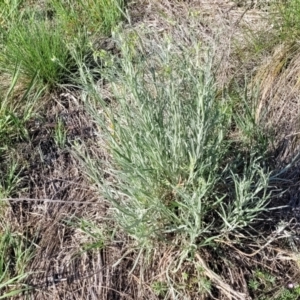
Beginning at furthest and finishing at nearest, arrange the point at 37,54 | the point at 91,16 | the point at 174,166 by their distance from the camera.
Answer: the point at 91,16 → the point at 37,54 → the point at 174,166

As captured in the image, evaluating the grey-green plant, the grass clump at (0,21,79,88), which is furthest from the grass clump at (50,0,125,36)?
the grey-green plant

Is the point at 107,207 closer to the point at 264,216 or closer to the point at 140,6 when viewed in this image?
the point at 264,216

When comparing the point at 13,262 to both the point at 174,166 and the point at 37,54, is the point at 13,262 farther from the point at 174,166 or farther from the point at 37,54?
the point at 37,54

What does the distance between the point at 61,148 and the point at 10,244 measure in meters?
0.49

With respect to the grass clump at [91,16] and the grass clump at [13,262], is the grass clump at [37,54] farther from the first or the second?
the grass clump at [13,262]

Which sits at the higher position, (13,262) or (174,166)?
(174,166)

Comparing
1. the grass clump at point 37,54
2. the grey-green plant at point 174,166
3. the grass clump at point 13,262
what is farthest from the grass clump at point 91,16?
the grass clump at point 13,262

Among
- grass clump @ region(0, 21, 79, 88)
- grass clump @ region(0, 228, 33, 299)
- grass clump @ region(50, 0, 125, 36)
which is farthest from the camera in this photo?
grass clump @ region(50, 0, 125, 36)

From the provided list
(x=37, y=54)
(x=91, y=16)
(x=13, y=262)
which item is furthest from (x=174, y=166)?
(x=91, y=16)

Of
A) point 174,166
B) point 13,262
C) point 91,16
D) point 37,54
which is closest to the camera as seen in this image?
point 174,166

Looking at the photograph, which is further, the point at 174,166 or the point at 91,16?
the point at 91,16

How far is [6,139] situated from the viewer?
8.81ft

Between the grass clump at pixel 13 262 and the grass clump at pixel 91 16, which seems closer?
the grass clump at pixel 13 262

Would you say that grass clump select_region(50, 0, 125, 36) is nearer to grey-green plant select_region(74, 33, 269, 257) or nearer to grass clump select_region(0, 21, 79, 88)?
grass clump select_region(0, 21, 79, 88)
